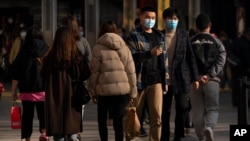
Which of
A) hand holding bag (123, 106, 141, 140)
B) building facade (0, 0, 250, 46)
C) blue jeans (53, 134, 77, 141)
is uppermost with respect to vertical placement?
A: building facade (0, 0, 250, 46)

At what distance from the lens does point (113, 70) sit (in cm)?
928

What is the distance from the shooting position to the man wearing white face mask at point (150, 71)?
9.59 meters

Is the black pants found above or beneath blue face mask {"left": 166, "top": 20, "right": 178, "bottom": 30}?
beneath

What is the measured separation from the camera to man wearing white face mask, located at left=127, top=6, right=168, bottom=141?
9.59 meters

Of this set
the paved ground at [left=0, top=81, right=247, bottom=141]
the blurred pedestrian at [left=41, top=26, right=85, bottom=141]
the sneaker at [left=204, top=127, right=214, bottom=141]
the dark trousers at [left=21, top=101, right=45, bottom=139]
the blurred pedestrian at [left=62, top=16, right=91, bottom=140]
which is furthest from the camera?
the paved ground at [left=0, top=81, right=247, bottom=141]

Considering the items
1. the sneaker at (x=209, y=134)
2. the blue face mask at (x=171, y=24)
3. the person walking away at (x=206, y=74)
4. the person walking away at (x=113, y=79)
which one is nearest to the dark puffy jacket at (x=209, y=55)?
the person walking away at (x=206, y=74)

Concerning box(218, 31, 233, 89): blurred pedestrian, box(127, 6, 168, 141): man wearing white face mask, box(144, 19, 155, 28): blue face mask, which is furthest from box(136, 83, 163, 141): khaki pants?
box(218, 31, 233, 89): blurred pedestrian

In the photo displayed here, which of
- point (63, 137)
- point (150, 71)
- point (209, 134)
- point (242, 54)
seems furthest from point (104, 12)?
point (63, 137)

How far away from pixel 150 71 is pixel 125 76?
0.47m

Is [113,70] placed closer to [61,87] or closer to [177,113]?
[61,87]

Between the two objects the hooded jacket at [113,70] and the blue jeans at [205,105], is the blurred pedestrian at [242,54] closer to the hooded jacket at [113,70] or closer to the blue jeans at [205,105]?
the blue jeans at [205,105]

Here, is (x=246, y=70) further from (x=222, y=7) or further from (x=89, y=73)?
(x=222, y=7)

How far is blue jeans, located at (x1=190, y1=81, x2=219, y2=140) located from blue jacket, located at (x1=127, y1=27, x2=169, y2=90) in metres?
0.65

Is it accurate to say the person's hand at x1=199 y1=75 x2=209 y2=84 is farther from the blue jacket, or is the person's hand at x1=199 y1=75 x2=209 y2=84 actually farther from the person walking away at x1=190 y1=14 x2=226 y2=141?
the blue jacket
